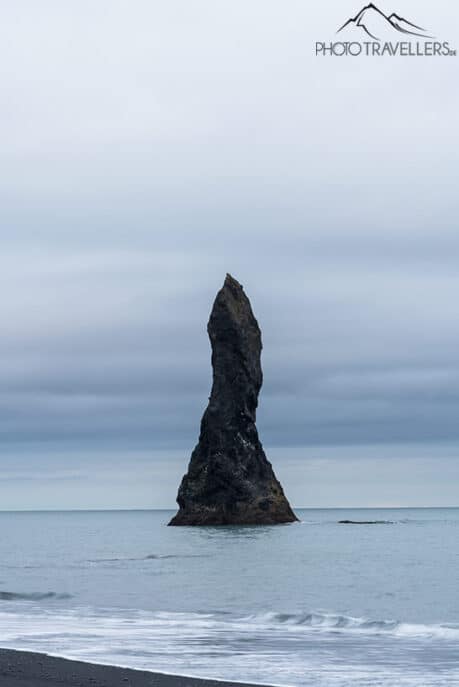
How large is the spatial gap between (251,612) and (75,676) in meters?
23.5

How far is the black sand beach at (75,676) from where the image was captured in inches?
951

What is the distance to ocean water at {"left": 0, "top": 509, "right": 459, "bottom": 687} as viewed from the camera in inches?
1144

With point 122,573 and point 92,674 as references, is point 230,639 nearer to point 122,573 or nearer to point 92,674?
point 92,674

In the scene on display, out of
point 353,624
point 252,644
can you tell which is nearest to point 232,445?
point 353,624

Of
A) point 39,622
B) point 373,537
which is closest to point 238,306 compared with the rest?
point 373,537

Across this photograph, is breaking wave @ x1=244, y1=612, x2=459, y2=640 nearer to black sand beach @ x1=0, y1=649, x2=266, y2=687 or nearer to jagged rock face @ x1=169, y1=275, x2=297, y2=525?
black sand beach @ x1=0, y1=649, x2=266, y2=687

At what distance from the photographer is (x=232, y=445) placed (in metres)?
129

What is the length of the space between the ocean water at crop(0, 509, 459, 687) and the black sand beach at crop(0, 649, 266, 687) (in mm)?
1430

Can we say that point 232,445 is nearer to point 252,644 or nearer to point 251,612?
point 251,612

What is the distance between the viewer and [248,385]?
13325cm

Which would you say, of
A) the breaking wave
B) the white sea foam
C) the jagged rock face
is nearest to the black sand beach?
the white sea foam

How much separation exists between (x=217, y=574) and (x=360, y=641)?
113 feet

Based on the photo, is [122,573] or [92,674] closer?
[92,674]

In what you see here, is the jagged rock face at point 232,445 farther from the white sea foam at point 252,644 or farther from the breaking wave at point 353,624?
the breaking wave at point 353,624
